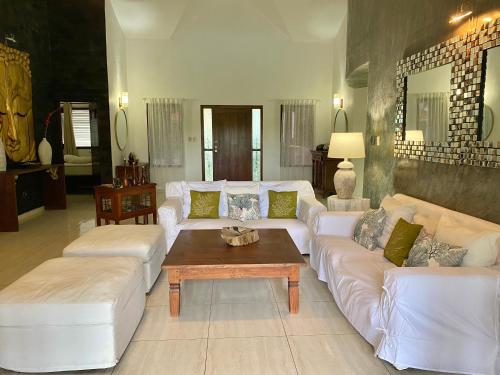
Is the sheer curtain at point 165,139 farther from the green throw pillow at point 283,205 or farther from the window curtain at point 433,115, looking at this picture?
the window curtain at point 433,115

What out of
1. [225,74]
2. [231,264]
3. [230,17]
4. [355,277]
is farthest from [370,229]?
[230,17]

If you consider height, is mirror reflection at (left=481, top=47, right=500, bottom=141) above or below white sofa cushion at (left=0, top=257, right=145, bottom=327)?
above

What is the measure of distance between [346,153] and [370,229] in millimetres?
1473

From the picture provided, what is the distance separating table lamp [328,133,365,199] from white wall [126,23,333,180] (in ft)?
14.2

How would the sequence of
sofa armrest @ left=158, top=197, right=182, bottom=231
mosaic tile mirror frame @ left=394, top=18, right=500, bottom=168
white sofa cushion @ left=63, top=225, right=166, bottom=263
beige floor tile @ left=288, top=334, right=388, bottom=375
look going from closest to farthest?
beige floor tile @ left=288, top=334, right=388, bottom=375 < mosaic tile mirror frame @ left=394, top=18, right=500, bottom=168 < white sofa cushion @ left=63, top=225, right=166, bottom=263 < sofa armrest @ left=158, top=197, right=182, bottom=231

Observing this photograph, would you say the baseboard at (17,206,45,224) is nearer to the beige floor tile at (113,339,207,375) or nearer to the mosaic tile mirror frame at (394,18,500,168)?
the beige floor tile at (113,339,207,375)

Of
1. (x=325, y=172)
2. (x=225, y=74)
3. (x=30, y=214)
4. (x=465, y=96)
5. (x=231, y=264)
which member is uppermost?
(x=225, y=74)

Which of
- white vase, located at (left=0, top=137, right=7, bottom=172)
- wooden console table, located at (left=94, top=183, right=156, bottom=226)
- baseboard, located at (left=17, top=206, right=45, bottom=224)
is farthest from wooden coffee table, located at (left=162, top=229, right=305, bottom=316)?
baseboard, located at (left=17, top=206, right=45, bottom=224)

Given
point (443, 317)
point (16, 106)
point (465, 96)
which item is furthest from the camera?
point (16, 106)

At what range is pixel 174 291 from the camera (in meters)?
2.70

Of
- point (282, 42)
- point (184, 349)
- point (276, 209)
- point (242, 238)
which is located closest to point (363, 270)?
point (242, 238)

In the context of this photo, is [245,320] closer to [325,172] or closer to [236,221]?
[236,221]

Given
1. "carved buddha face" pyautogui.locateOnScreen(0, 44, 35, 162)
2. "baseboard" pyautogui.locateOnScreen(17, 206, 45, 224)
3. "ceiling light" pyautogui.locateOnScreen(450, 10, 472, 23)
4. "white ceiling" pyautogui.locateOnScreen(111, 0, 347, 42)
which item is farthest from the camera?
"white ceiling" pyautogui.locateOnScreen(111, 0, 347, 42)

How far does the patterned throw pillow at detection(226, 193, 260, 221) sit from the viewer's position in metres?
4.04
